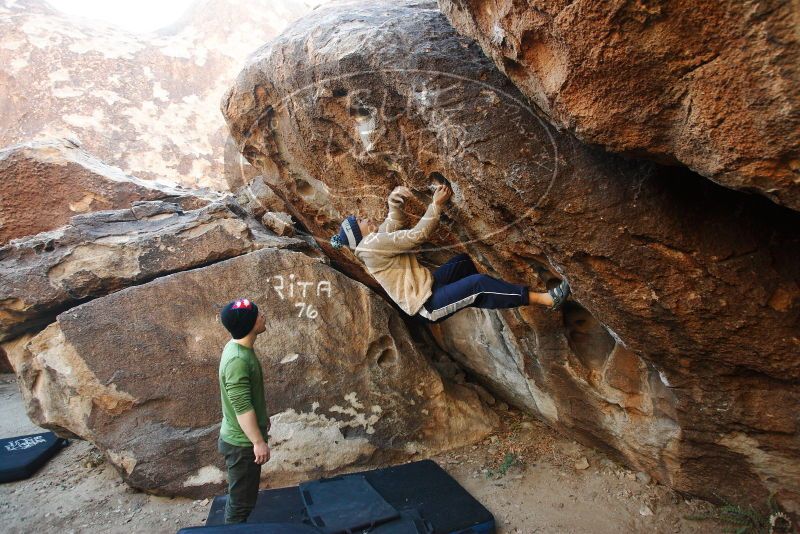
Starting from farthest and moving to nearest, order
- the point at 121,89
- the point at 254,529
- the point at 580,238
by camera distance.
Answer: the point at 121,89 < the point at 580,238 < the point at 254,529

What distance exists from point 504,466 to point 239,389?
7.98 ft

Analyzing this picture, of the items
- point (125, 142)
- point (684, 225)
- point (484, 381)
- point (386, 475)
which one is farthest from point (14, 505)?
point (125, 142)

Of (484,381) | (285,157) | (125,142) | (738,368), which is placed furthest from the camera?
(125,142)

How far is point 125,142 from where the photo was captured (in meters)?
15.4

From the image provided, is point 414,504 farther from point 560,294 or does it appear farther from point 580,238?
point 580,238

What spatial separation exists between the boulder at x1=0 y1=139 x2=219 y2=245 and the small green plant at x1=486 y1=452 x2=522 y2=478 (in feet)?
14.1

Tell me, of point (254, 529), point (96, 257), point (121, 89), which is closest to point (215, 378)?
point (96, 257)

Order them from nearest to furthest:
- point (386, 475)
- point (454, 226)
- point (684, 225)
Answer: point (684, 225) < point (454, 226) < point (386, 475)

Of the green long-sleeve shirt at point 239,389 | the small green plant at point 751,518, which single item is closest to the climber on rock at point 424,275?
the green long-sleeve shirt at point 239,389

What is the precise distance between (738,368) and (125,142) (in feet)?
54.0

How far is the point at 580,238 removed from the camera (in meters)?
2.69

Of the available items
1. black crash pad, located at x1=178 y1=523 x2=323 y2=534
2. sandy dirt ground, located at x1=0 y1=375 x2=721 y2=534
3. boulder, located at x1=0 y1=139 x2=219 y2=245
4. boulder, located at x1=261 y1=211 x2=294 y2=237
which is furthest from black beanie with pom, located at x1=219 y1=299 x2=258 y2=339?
boulder, located at x1=0 y1=139 x2=219 y2=245

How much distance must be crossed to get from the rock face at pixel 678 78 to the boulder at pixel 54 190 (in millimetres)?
4984

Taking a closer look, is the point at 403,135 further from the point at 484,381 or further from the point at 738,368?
the point at 484,381
